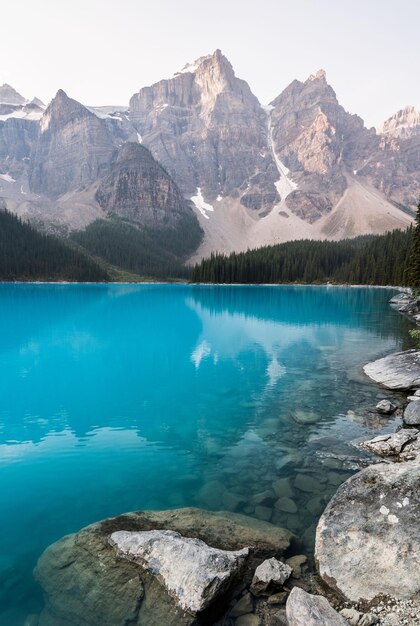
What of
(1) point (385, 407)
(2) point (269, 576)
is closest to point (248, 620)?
(2) point (269, 576)

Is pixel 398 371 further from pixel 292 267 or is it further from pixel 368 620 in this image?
pixel 292 267

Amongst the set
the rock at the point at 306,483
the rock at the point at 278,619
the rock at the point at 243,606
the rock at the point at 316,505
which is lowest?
the rock at the point at 306,483

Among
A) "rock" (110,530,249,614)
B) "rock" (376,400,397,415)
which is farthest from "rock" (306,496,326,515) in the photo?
"rock" (376,400,397,415)

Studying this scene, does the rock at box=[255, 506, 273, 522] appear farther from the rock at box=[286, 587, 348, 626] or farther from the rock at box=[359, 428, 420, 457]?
the rock at box=[359, 428, 420, 457]

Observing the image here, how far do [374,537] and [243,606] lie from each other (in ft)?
10.0

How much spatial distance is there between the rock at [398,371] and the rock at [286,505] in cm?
1347

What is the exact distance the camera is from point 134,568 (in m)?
7.73

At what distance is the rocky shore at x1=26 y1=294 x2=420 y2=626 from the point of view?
261 inches

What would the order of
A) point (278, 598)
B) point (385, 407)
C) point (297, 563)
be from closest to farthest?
1. point (278, 598)
2. point (297, 563)
3. point (385, 407)

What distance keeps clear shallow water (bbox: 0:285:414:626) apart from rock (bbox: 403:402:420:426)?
1.21m

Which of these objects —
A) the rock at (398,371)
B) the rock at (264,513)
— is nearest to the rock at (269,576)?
the rock at (264,513)

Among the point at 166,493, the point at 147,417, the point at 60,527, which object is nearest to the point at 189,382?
the point at 147,417

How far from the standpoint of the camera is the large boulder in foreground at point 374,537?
6.84 meters

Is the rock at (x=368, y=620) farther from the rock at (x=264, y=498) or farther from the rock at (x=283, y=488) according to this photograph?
the rock at (x=283, y=488)
